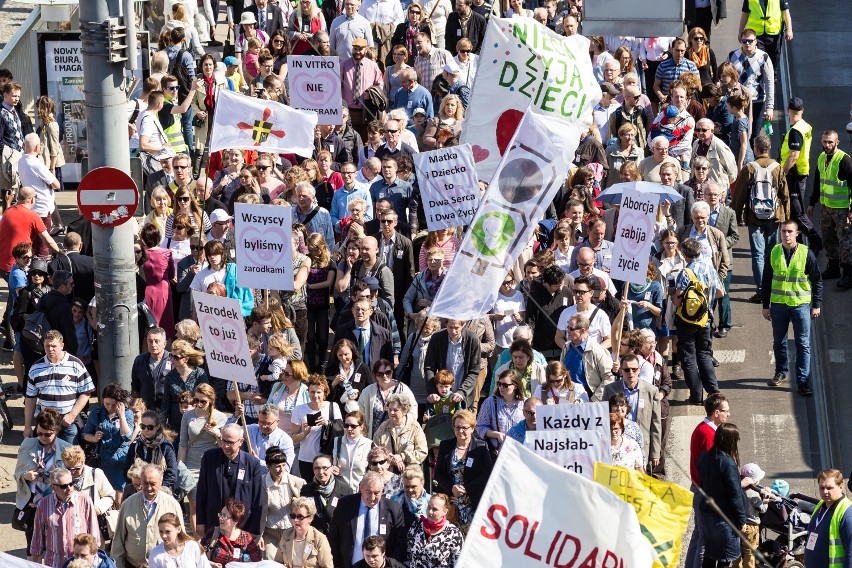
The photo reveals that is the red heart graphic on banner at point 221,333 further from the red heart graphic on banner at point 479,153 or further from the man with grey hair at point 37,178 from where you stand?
the man with grey hair at point 37,178

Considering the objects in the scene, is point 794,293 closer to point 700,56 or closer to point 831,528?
point 831,528

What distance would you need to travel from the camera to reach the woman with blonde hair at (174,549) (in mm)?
14562

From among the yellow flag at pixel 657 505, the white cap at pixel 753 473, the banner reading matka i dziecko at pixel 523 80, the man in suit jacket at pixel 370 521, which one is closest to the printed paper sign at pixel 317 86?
the banner reading matka i dziecko at pixel 523 80

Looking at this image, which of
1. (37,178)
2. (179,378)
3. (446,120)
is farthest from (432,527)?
(37,178)

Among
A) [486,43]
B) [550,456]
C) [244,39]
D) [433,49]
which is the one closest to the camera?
[550,456]

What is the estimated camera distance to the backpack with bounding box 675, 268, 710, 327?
1823 centimetres

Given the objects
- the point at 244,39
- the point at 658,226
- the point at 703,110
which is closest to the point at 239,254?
the point at 658,226

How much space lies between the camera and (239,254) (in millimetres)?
17609

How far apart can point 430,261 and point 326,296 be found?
A: 120cm

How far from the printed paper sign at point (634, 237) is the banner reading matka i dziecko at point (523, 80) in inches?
63.2

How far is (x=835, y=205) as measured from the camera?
69.8ft

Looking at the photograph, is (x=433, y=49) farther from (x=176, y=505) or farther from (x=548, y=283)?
(x=176, y=505)

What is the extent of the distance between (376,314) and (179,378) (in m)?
2.00

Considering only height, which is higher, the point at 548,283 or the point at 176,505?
the point at 548,283
